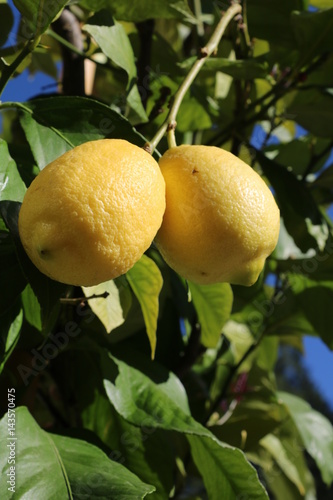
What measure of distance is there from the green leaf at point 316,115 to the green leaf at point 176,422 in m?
0.43

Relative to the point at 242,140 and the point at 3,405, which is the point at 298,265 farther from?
the point at 3,405

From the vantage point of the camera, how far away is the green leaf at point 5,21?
0.74 meters

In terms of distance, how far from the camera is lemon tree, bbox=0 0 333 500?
→ 0.44 meters

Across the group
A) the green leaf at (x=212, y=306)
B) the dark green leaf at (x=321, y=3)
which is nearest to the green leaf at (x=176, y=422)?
the green leaf at (x=212, y=306)

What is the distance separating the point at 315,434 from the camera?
1.02 metres

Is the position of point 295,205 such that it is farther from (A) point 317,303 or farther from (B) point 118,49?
(B) point 118,49

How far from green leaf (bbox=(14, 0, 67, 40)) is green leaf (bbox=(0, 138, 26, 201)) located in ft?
0.32

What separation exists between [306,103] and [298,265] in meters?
0.25

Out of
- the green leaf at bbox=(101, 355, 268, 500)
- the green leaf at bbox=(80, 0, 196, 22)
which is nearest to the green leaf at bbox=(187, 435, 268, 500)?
the green leaf at bbox=(101, 355, 268, 500)

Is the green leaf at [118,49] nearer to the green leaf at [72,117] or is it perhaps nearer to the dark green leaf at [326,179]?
the green leaf at [72,117]

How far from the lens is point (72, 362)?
753 millimetres

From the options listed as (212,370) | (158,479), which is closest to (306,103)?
(212,370)

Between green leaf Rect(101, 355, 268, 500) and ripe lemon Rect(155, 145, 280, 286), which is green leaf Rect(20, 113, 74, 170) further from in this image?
green leaf Rect(101, 355, 268, 500)

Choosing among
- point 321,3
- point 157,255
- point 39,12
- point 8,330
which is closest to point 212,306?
point 157,255
